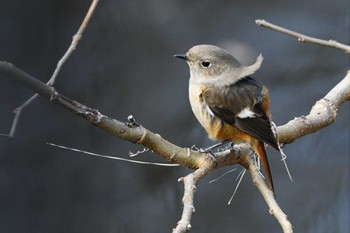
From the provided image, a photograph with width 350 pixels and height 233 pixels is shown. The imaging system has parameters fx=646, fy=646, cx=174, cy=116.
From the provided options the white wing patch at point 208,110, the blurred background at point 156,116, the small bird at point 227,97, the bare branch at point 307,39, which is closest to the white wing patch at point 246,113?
the small bird at point 227,97

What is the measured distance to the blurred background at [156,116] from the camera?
354cm

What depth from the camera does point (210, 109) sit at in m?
2.82

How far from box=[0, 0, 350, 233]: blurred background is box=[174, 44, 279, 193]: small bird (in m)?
0.93

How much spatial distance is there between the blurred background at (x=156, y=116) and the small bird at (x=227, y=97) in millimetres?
932

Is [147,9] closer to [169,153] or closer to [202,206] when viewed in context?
[202,206]

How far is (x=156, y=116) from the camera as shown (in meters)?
4.19

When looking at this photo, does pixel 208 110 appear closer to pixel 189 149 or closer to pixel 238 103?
pixel 238 103

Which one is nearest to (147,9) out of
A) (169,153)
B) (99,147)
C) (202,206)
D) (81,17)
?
(81,17)

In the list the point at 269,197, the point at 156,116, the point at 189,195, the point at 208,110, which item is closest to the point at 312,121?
the point at 208,110

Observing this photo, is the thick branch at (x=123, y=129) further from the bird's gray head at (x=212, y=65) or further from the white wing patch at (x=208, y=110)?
the bird's gray head at (x=212, y=65)

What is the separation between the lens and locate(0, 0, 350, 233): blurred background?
11.6 feet

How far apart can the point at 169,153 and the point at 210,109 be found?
0.53 metres

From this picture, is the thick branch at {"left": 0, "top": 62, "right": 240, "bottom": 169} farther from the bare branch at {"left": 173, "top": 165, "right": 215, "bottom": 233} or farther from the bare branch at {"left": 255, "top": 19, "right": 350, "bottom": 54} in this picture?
the bare branch at {"left": 255, "top": 19, "right": 350, "bottom": 54}

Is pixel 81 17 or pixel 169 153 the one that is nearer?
pixel 169 153
